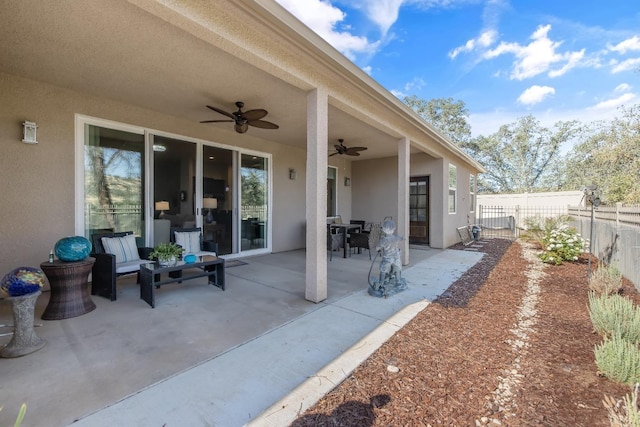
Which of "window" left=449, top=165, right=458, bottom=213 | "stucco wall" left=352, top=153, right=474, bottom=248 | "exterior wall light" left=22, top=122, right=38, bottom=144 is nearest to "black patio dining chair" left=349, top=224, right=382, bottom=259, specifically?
"stucco wall" left=352, top=153, right=474, bottom=248

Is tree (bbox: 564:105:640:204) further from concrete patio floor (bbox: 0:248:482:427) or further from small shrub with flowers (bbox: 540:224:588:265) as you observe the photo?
concrete patio floor (bbox: 0:248:482:427)

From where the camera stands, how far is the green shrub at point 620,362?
187cm

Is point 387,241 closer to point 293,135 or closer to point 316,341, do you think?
point 316,341

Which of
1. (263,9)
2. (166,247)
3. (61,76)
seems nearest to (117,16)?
(263,9)

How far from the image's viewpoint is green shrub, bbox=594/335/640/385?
6.14ft

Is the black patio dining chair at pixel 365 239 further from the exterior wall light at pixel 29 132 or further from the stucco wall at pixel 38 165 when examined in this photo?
the exterior wall light at pixel 29 132

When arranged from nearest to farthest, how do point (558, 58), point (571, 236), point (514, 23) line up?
1. point (571, 236)
2. point (514, 23)
3. point (558, 58)

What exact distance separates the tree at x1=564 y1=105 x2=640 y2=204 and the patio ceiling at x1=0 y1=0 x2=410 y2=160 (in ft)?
26.3

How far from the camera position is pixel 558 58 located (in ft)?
45.6

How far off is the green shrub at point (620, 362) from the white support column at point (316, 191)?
259cm

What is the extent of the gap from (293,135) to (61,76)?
396 cm

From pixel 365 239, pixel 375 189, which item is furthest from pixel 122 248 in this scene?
pixel 375 189

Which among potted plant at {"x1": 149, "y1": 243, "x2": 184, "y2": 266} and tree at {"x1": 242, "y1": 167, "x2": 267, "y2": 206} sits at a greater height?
tree at {"x1": 242, "y1": 167, "x2": 267, "y2": 206}

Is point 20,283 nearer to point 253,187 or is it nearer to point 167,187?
point 167,187
